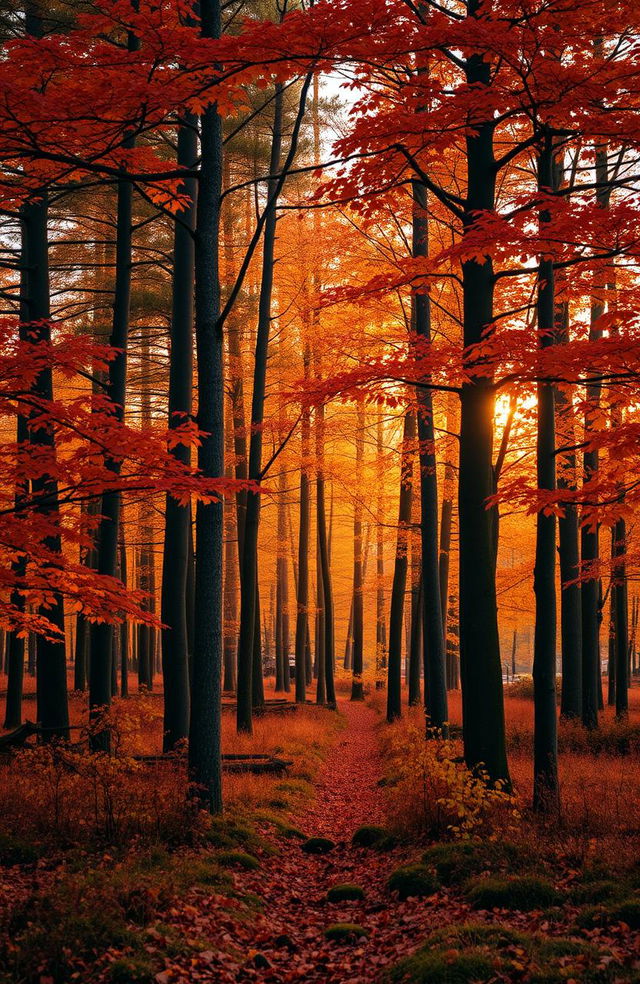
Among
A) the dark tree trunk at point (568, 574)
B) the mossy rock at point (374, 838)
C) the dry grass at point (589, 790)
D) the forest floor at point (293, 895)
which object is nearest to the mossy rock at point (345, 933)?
the forest floor at point (293, 895)

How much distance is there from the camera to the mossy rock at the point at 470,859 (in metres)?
6.23

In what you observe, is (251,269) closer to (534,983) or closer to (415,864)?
(415,864)

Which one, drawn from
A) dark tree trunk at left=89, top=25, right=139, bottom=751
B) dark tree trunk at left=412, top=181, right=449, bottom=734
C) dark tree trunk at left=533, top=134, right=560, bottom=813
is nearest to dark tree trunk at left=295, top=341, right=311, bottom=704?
dark tree trunk at left=412, top=181, right=449, bottom=734

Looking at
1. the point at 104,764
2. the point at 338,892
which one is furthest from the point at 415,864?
the point at 104,764

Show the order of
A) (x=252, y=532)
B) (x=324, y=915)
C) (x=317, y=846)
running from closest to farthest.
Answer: (x=324, y=915) → (x=317, y=846) → (x=252, y=532)

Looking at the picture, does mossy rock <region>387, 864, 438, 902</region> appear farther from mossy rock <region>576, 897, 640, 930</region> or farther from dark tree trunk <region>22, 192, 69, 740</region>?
dark tree trunk <region>22, 192, 69, 740</region>

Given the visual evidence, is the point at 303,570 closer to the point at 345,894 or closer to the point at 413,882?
the point at 345,894

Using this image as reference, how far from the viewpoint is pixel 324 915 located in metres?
6.14

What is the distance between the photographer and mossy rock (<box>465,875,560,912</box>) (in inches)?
215

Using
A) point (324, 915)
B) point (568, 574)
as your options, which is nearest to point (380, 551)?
point (568, 574)

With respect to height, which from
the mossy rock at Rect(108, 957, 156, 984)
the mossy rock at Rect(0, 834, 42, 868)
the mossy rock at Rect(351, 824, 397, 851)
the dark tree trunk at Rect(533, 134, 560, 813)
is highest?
the dark tree trunk at Rect(533, 134, 560, 813)

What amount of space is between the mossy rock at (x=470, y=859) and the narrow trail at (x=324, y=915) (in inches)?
16.6

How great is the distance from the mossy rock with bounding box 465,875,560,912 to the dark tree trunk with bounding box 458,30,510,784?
239cm

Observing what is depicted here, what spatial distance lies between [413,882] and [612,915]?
1832 millimetres
